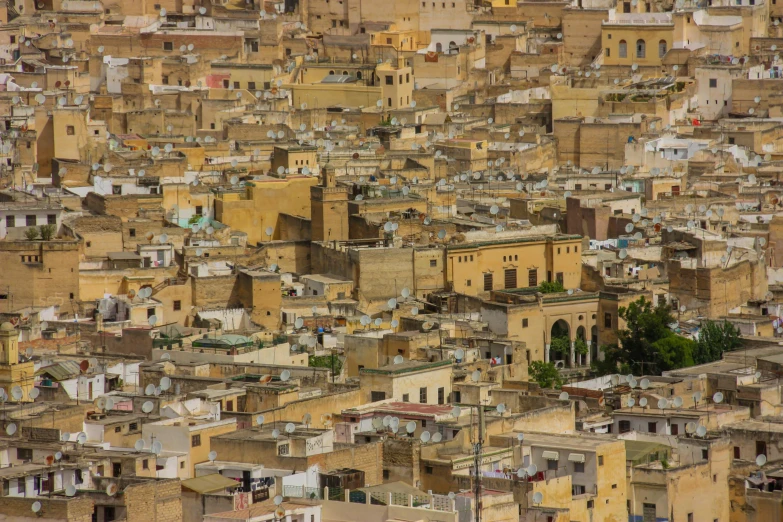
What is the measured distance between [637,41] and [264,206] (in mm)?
22292

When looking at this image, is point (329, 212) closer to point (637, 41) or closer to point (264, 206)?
point (264, 206)

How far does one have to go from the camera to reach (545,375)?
47.8 metres

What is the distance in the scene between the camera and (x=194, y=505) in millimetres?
36562

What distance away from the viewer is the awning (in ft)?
129

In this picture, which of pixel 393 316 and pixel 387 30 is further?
pixel 387 30

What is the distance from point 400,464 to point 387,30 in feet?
141

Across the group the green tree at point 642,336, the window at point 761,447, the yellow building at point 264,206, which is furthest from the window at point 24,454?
the yellow building at point 264,206

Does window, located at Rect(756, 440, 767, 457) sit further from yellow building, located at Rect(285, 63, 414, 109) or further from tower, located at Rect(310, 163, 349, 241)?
yellow building, located at Rect(285, 63, 414, 109)

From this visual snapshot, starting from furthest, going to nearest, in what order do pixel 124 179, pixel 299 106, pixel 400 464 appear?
pixel 299 106 → pixel 124 179 → pixel 400 464

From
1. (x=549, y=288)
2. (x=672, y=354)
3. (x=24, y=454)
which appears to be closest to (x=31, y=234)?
(x=549, y=288)

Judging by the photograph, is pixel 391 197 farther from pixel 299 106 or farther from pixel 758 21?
pixel 758 21

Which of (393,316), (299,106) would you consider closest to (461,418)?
(393,316)

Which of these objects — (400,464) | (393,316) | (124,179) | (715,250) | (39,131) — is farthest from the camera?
(39,131)

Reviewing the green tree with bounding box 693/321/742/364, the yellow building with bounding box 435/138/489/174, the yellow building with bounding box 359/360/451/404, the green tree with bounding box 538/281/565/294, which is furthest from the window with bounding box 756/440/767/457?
the yellow building with bounding box 435/138/489/174
